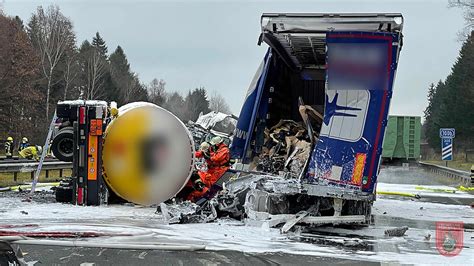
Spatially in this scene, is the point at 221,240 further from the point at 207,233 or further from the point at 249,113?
the point at 249,113

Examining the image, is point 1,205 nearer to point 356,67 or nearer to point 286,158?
point 286,158

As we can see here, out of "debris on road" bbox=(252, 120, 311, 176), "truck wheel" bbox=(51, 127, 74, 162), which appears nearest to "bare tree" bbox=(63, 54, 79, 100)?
"truck wheel" bbox=(51, 127, 74, 162)

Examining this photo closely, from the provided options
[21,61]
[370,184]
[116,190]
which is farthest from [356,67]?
[21,61]

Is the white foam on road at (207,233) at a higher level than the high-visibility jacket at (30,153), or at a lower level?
lower

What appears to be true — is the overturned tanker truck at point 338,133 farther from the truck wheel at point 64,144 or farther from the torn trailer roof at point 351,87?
the truck wheel at point 64,144

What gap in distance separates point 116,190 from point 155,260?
499 centimetres

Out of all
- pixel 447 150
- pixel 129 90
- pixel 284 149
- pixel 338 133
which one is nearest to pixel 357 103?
pixel 338 133

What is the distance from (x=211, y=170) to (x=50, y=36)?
4450cm

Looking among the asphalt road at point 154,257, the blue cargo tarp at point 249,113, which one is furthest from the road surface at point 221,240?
the blue cargo tarp at point 249,113

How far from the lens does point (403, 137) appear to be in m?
37.5

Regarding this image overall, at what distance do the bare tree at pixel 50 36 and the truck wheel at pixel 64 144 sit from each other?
37370 millimetres

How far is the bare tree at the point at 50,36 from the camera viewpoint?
5056 centimetres

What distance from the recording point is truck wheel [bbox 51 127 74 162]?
1173cm

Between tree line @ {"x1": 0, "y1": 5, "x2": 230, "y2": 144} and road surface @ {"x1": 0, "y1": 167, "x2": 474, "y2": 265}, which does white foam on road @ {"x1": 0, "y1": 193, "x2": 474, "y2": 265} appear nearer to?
road surface @ {"x1": 0, "y1": 167, "x2": 474, "y2": 265}
